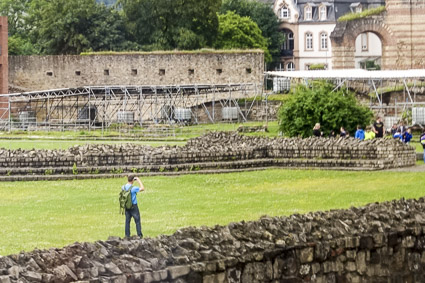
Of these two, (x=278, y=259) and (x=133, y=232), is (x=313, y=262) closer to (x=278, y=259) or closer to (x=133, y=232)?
(x=278, y=259)

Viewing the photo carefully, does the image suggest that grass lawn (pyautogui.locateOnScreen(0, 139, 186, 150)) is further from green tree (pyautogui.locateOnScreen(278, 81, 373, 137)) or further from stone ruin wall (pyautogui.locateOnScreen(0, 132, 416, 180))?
stone ruin wall (pyautogui.locateOnScreen(0, 132, 416, 180))

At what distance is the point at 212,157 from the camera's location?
2744cm

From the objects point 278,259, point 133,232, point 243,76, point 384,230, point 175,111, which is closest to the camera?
point 278,259

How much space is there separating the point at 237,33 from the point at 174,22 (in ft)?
34.9

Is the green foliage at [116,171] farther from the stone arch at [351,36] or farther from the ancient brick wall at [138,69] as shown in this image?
the ancient brick wall at [138,69]

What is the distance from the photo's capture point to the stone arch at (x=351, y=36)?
53731 millimetres

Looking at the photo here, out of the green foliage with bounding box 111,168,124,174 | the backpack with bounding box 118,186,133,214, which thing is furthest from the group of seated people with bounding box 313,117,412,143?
the backpack with bounding box 118,186,133,214

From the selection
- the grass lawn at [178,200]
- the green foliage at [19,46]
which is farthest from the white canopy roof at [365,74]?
the green foliage at [19,46]

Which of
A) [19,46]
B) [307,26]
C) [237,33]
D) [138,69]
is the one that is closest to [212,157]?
[138,69]

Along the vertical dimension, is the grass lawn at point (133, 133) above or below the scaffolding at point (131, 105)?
below

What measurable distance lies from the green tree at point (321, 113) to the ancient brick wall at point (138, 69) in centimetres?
2369

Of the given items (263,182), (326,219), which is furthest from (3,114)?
(326,219)

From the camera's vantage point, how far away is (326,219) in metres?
11.5

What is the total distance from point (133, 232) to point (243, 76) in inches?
1619
